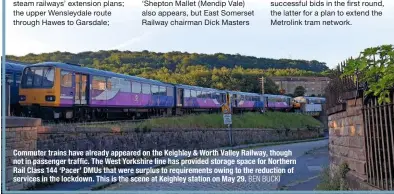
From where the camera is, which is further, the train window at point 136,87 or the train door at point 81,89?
the train window at point 136,87

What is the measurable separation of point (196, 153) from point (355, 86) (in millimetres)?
2496

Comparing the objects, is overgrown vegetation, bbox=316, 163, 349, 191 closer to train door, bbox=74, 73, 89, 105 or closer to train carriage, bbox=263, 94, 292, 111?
train door, bbox=74, 73, 89, 105

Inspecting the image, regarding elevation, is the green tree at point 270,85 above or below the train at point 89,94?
above

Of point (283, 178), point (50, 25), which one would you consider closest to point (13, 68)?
point (50, 25)

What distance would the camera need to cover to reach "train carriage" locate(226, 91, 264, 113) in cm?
2913

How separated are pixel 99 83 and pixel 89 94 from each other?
654 millimetres

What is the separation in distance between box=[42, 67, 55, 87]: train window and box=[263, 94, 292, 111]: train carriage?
21448 millimetres

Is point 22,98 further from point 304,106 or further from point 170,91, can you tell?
point 304,106

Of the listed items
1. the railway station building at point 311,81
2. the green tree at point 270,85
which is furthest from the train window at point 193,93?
the railway station building at point 311,81

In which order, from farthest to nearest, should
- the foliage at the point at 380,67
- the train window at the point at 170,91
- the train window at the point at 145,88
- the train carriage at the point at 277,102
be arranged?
the train carriage at the point at 277,102, the train window at the point at 170,91, the train window at the point at 145,88, the foliage at the point at 380,67

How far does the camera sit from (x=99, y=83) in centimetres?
1605

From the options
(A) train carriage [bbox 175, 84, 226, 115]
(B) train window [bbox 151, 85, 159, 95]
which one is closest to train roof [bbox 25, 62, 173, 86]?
(B) train window [bbox 151, 85, 159, 95]

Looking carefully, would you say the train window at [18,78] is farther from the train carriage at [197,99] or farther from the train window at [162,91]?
the train carriage at [197,99]

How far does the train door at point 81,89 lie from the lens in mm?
14629
